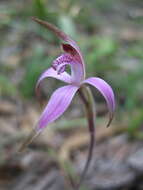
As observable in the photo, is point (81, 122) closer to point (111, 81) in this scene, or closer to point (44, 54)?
point (111, 81)

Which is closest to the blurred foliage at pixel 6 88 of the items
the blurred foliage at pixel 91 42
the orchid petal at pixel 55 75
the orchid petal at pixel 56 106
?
the blurred foliage at pixel 91 42

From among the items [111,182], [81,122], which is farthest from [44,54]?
[111,182]

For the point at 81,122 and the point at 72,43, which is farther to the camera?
the point at 81,122

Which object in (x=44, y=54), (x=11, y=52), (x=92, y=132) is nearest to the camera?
(x=92, y=132)

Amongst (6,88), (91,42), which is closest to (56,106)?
(6,88)

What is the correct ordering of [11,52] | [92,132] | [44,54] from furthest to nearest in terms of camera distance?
[11,52] < [44,54] < [92,132]

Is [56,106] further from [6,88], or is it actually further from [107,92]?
[6,88]

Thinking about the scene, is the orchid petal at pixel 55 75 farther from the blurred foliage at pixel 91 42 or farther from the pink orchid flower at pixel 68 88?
the blurred foliage at pixel 91 42

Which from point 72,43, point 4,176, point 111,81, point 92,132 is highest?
point 72,43

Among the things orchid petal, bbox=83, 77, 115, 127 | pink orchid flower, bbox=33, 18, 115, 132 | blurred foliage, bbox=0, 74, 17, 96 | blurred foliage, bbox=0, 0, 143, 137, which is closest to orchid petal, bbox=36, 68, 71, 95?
pink orchid flower, bbox=33, 18, 115, 132
